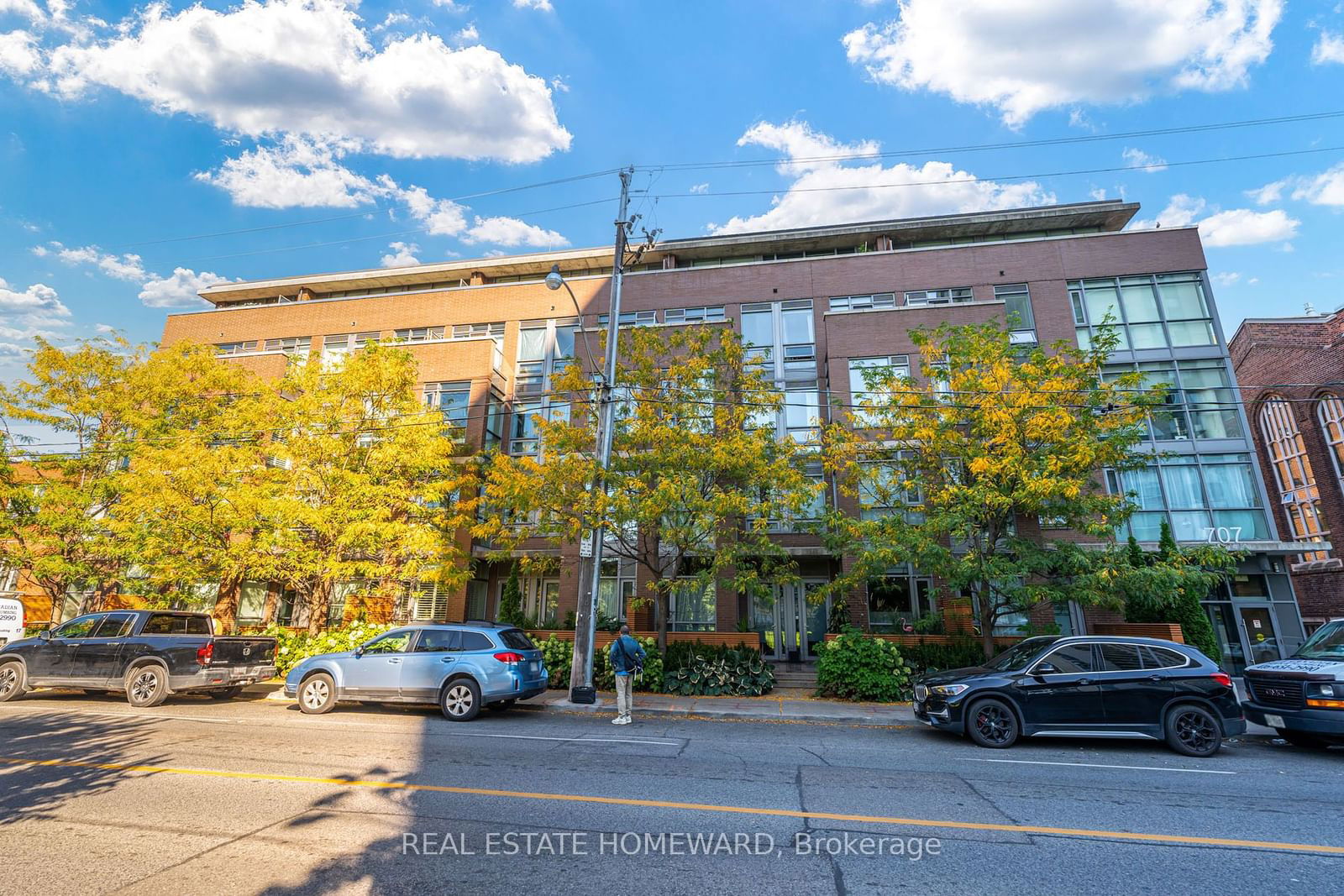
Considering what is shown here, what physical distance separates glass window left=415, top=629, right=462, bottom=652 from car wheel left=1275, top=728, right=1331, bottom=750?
1375cm

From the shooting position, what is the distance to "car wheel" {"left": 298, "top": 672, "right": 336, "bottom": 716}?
1184 cm

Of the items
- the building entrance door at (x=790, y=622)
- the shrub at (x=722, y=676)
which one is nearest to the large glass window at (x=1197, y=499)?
the building entrance door at (x=790, y=622)

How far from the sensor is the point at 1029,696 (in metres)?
9.66

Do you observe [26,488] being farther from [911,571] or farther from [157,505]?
[911,571]

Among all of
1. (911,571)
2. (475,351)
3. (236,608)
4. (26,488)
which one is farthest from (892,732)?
(26,488)

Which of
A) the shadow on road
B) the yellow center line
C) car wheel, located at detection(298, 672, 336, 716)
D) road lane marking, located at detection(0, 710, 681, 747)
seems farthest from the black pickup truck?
the yellow center line

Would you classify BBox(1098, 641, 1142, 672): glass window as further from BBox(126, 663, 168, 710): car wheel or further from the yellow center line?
BBox(126, 663, 168, 710): car wheel

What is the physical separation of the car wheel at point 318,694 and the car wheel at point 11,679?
6.14 meters

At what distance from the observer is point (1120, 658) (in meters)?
9.78

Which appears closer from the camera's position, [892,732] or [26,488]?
[892,732]

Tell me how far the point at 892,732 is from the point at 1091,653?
3438 millimetres

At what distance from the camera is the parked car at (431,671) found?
37.4 feet

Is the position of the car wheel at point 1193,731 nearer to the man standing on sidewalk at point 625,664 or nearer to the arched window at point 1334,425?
the man standing on sidewalk at point 625,664

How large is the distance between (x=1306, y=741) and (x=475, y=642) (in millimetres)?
13959
